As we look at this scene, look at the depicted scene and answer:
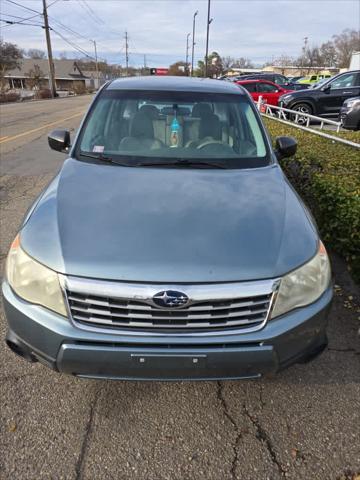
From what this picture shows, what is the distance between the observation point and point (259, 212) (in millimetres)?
2283

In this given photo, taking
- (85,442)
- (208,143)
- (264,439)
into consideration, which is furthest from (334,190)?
(85,442)

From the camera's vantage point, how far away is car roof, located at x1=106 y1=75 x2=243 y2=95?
3.55 m

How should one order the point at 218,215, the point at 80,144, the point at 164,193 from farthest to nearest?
the point at 80,144 < the point at 164,193 < the point at 218,215

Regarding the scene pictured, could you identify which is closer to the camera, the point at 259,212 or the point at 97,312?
the point at 97,312

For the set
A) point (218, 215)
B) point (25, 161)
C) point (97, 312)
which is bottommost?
point (25, 161)

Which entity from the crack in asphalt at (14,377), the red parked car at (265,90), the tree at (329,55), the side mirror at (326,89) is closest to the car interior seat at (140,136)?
the crack in asphalt at (14,377)

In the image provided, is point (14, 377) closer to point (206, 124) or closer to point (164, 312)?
point (164, 312)

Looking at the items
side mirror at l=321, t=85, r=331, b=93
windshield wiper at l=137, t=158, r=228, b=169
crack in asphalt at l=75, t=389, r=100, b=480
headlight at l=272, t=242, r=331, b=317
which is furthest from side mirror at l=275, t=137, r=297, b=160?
side mirror at l=321, t=85, r=331, b=93

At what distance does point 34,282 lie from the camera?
195 centimetres

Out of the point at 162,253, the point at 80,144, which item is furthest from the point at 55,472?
the point at 80,144

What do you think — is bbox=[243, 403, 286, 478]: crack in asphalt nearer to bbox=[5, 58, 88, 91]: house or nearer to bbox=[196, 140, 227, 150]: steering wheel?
bbox=[196, 140, 227, 150]: steering wheel

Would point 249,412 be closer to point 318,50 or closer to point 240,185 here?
point 240,185

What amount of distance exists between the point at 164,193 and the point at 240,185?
535 millimetres

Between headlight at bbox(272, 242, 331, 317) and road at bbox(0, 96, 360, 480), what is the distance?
2.49 ft
